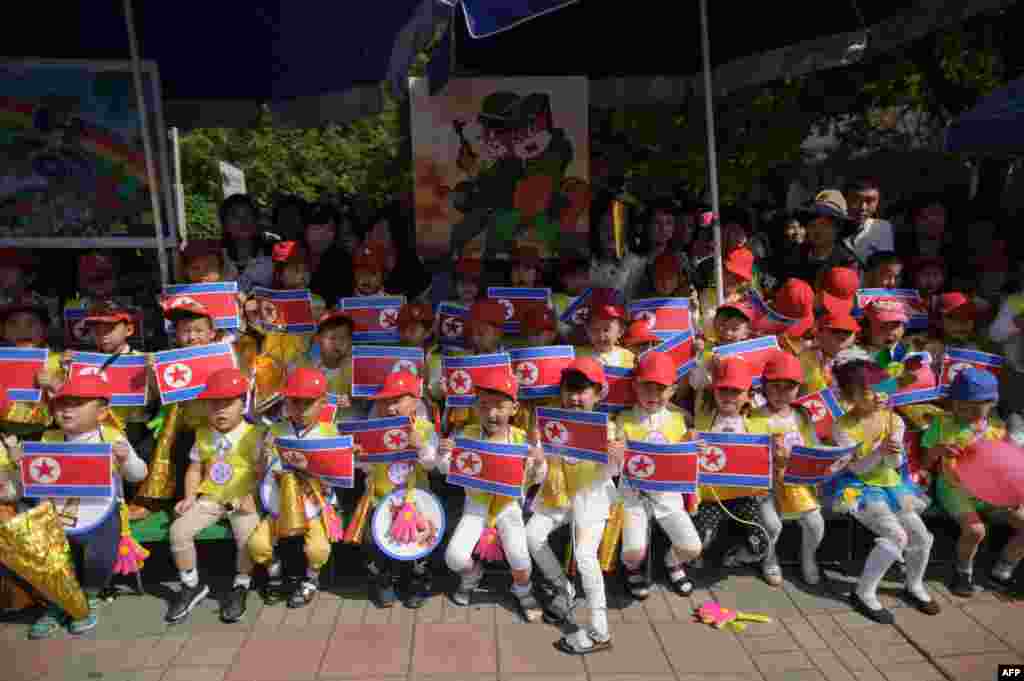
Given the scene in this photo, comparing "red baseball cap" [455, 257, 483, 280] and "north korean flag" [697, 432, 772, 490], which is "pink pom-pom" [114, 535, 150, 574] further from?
"north korean flag" [697, 432, 772, 490]

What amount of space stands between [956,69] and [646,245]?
611 cm

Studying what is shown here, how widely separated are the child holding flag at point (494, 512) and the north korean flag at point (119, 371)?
67.3 inches

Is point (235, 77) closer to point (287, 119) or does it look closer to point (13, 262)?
point (287, 119)

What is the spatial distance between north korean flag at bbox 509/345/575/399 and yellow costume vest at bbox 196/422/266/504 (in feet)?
4.69

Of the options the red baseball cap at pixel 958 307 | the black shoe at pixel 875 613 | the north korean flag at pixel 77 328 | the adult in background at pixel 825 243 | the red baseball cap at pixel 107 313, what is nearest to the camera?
the black shoe at pixel 875 613

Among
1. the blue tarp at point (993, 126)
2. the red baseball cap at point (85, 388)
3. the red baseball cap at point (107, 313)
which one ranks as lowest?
the red baseball cap at point (85, 388)

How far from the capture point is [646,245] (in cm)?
493

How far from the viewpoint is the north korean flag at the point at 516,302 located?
4285 mm

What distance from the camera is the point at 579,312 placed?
14.0 feet

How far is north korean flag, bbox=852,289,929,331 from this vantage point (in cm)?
431

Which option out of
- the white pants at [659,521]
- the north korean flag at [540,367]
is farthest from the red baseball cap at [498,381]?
the white pants at [659,521]

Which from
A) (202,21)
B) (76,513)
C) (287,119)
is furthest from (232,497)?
(202,21)

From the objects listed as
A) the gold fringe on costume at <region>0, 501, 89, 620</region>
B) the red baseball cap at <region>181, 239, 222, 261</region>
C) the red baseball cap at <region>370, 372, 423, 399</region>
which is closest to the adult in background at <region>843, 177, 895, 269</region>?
the red baseball cap at <region>370, 372, 423, 399</region>

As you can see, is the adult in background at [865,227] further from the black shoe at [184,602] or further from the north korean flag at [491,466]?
the black shoe at [184,602]
